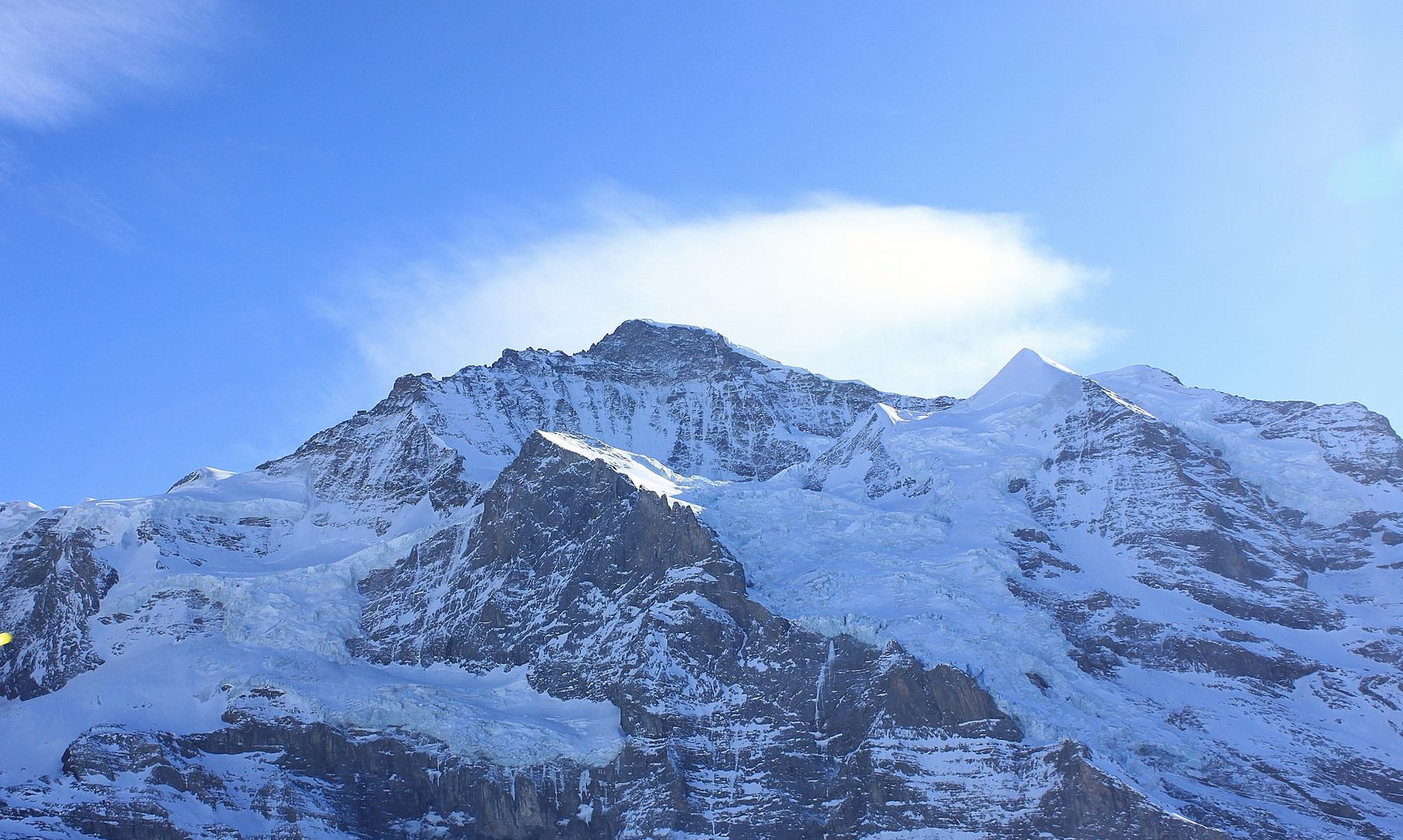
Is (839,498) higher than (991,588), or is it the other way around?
(839,498)

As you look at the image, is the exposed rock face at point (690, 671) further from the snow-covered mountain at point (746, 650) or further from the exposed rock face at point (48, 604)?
the exposed rock face at point (48, 604)

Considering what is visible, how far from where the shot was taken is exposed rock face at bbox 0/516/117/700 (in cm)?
16225

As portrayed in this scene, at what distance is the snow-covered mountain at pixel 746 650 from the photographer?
414 feet

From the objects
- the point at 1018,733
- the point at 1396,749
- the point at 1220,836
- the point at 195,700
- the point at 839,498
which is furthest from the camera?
the point at 839,498

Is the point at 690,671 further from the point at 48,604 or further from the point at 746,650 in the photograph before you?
the point at 48,604

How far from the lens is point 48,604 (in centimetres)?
17212

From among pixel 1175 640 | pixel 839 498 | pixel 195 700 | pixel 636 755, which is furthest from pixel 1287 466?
pixel 195 700

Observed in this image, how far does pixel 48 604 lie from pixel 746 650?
321ft

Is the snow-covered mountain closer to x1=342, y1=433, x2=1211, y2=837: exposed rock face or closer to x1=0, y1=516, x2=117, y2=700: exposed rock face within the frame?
x1=342, y1=433, x2=1211, y2=837: exposed rock face

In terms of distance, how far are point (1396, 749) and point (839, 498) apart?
7771 centimetres

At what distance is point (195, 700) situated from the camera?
148000mm

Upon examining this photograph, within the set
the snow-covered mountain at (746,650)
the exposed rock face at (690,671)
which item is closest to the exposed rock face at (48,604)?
the snow-covered mountain at (746,650)

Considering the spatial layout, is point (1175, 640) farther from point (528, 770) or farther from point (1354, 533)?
point (528, 770)

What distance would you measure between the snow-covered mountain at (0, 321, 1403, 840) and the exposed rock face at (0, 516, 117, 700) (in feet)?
1.62
